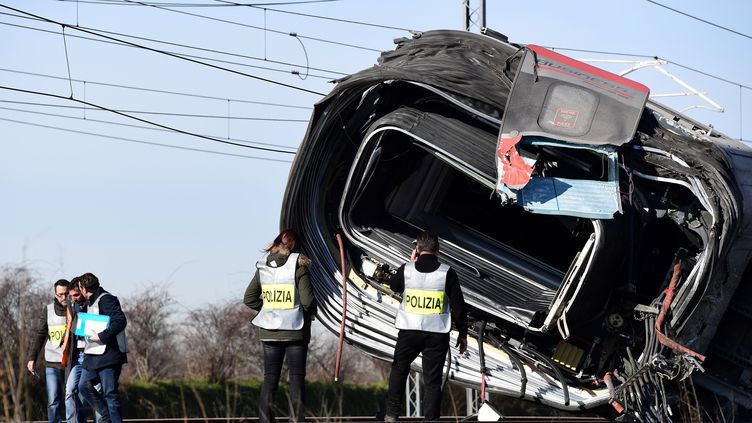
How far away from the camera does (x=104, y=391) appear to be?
974 centimetres

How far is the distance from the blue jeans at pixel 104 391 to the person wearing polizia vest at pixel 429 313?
8.15ft

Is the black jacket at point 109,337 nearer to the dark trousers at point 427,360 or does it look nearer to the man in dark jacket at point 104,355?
the man in dark jacket at point 104,355

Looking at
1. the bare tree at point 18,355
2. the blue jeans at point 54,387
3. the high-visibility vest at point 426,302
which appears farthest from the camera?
the blue jeans at point 54,387

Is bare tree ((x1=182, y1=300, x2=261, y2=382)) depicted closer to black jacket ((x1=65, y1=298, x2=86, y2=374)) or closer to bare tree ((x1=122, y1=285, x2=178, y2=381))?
bare tree ((x1=122, y1=285, x2=178, y2=381))

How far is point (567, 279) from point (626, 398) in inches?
49.2

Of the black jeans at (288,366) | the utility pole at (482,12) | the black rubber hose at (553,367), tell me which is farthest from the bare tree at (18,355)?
the utility pole at (482,12)

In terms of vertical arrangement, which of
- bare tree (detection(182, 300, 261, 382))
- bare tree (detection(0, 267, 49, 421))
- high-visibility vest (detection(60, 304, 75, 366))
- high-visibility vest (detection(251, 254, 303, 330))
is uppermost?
bare tree (detection(0, 267, 49, 421))

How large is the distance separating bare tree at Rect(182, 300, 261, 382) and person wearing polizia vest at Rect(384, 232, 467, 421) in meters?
25.9

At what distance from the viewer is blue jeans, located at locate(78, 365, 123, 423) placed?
9664 millimetres

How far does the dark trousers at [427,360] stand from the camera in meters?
9.15

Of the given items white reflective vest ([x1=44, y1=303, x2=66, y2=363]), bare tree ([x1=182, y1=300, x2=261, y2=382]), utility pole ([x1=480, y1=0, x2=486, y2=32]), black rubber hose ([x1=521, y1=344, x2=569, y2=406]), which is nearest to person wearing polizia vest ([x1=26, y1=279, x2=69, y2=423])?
white reflective vest ([x1=44, y1=303, x2=66, y2=363])

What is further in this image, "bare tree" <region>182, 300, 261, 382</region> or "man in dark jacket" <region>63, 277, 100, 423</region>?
"bare tree" <region>182, 300, 261, 382</region>

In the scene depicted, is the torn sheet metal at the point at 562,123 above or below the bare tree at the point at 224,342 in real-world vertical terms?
above

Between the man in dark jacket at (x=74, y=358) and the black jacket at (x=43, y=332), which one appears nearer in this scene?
the man in dark jacket at (x=74, y=358)
